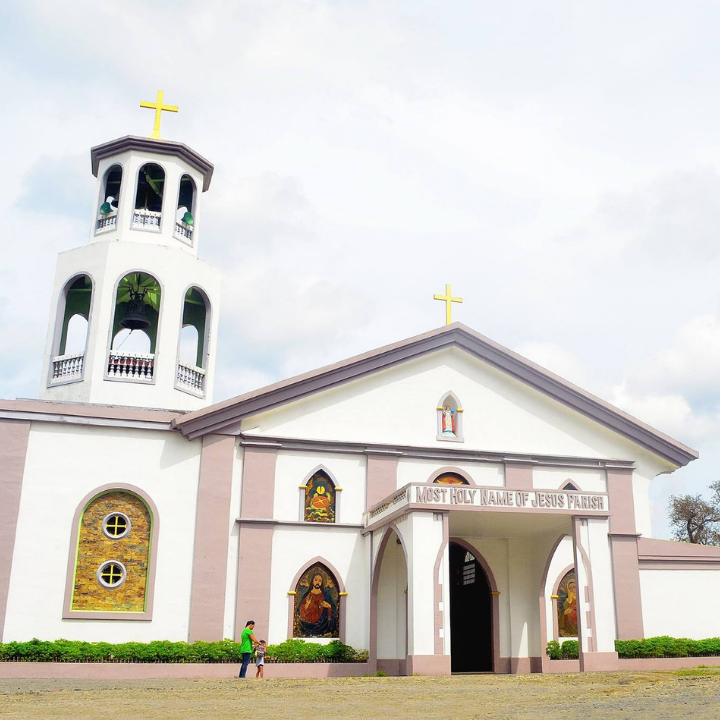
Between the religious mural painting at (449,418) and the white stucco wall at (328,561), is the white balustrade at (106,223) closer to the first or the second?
the white stucco wall at (328,561)

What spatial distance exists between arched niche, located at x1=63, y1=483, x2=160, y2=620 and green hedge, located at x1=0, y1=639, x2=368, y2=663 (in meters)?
0.74

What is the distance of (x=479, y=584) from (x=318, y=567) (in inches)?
179

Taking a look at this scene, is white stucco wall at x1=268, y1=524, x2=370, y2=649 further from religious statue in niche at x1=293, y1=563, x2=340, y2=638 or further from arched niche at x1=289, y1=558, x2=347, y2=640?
Answer: religious statue in niche at x1=293, y1=563, x2=340, y2=638

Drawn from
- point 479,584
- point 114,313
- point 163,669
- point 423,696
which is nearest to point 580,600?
point 479,584

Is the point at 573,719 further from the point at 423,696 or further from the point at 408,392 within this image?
the point at 408,392

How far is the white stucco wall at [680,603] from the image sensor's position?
23.0 m

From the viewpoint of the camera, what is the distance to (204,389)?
22.8m

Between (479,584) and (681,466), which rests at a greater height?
(681,466)

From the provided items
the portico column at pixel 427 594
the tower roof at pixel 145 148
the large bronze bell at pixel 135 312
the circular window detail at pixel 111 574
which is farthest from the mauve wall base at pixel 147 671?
the tower roof at pixel 145 148

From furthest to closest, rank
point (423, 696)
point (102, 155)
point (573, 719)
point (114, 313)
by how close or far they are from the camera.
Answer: point (102, 155)
point (114, 313)
point (423, 696)
point (573, 719)

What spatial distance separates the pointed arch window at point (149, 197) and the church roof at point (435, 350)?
566 centimetres

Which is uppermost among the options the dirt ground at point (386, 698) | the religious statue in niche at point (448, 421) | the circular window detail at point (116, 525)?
the religious statue in niche at point (448, 421)

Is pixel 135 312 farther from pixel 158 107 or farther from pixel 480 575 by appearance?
pixel 480 575

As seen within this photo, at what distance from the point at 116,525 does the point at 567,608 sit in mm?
11770
